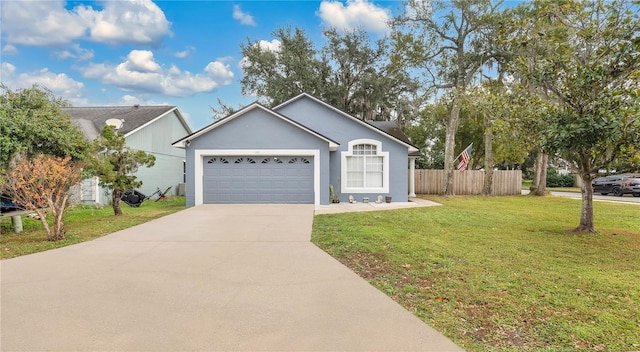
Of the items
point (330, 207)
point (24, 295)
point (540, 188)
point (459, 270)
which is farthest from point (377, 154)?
point (24, 295)

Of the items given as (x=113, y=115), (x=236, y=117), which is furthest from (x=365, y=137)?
(x=113, y=115)

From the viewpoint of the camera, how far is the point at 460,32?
19.1m

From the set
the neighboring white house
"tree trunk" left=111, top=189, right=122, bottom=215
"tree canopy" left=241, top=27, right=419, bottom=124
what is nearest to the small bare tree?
"tree trunk" left=111, top=189, right=122, bottom=215

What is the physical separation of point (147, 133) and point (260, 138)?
8717 millimetres

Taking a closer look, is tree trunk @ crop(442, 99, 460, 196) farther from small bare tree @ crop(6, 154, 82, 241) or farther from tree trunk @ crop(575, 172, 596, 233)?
small bare tree @ crop(6, 154, 82, 241)

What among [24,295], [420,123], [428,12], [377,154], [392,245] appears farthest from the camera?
[420,123]

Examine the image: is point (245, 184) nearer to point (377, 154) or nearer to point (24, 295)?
point (377, 154)

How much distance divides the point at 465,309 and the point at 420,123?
1226 inches

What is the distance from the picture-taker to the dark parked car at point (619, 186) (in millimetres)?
22644

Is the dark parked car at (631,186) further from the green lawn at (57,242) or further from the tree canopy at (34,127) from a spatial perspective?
the tree canopy at (34,127)

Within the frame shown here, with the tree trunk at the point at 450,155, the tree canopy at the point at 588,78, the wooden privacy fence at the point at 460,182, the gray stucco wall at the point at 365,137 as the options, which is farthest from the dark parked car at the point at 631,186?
the tree canopy at the point at 588,78

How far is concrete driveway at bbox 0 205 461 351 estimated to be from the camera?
3.28 metres

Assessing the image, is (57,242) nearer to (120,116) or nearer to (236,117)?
(236,117)

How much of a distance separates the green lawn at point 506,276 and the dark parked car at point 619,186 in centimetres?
1702
